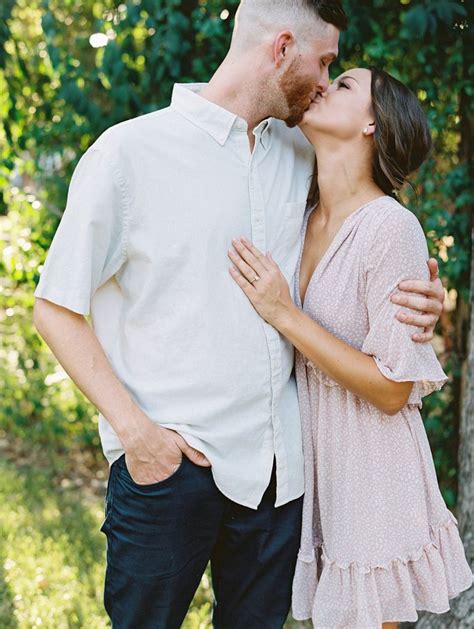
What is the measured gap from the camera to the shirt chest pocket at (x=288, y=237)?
228 cm

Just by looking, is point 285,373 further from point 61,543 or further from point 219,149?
point 61,543

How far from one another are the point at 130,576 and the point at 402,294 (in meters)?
0.99

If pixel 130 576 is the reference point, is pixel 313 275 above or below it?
above

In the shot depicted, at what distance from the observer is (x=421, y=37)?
10.1ft

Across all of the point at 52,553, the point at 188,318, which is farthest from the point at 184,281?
the point at 52,553

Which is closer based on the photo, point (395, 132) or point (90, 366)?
point (90, 366)

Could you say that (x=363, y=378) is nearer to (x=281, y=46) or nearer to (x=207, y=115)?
(x=207, y=115)

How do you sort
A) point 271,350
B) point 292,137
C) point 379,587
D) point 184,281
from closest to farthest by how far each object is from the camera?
point 184,281
point 271,350
point 379,587
point 292,137

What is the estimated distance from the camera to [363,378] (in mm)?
2164

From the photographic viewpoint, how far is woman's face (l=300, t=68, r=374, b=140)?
2299 millimetres

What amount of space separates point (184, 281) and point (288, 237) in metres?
0.38

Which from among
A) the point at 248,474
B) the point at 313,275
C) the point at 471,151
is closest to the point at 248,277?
the point at 313,275

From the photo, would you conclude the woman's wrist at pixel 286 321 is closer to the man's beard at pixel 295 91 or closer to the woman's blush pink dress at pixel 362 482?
the woman's blush pink dress at pixel 362 482

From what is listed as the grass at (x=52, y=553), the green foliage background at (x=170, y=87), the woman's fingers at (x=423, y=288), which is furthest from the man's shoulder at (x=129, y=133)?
the grass at (x=52, y=553)
